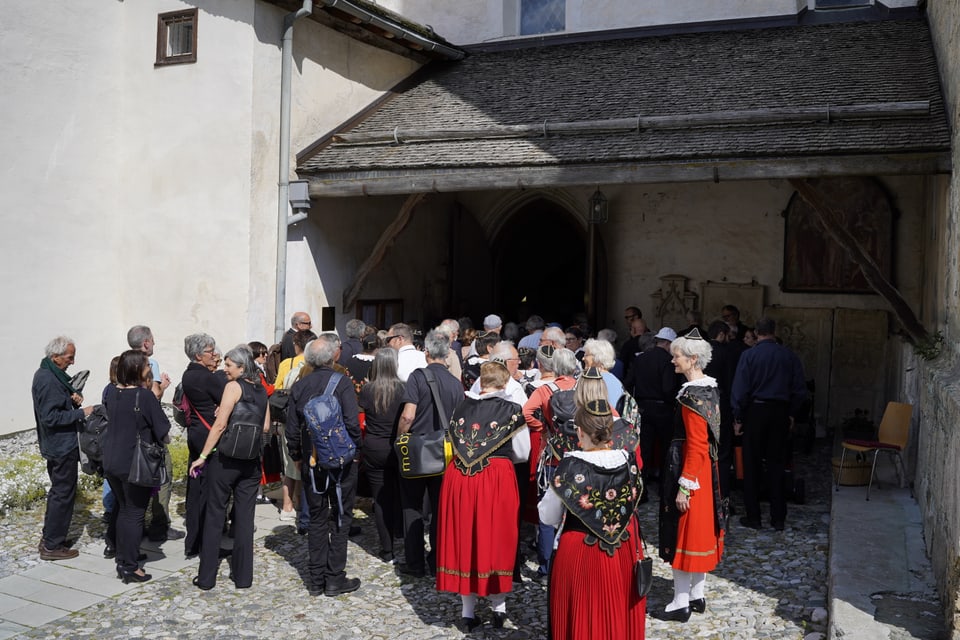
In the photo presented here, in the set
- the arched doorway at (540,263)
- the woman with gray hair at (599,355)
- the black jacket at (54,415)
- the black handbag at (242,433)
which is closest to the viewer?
the woman with gray hair at (599,355)

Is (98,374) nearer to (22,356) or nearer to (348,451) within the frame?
(22,356)

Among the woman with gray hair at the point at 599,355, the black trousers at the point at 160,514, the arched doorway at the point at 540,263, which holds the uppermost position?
the arched doorway at the point at 540,263

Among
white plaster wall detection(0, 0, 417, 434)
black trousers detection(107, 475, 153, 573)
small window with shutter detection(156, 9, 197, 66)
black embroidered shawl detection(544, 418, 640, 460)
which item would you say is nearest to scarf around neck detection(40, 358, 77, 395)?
black trousers detection(107, 475, 153, 573)

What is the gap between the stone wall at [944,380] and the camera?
15.8ft

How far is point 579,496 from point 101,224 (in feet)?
28.4

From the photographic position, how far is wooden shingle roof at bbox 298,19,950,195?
8727 millimetres

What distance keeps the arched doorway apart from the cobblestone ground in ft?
25.2

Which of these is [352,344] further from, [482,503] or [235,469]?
[482,503]

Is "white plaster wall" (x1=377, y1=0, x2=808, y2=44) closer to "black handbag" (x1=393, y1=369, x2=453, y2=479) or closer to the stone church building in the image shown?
the stone church building

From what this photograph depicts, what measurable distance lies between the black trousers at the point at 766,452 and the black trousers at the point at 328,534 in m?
3.42

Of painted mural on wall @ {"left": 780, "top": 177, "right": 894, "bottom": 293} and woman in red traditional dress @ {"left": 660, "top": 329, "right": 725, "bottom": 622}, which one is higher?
painted mural on wall @ {"left": 780, "top": 177, "right": 894, "bottom": 293}

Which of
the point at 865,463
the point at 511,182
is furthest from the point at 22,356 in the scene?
the point at 865,463

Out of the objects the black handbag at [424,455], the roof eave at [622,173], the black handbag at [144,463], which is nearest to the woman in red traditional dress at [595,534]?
the black handbag at [424,455]

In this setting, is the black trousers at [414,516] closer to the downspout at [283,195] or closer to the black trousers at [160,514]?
the black trousers at [160,514]
